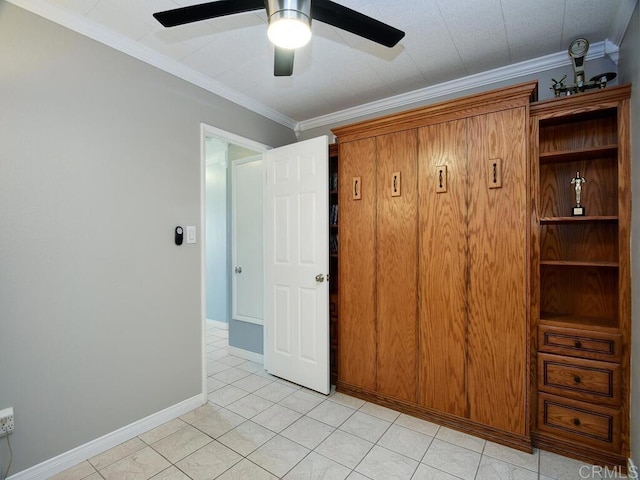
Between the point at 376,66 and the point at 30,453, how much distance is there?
319 centimetres

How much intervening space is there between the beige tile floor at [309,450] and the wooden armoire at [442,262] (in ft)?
0.56

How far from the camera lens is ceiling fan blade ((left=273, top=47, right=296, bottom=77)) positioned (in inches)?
58.1

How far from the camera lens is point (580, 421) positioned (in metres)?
1.84

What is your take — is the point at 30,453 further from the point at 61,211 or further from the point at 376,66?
the point at 376,66

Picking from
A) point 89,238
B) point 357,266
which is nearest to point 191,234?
point 89,238

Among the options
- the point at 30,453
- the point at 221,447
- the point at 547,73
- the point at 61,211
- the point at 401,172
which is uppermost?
the point at 547,73

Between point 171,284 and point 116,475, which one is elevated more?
point 171,284

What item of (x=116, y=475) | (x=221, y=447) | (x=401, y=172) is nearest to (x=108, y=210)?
(x=116, y=475)

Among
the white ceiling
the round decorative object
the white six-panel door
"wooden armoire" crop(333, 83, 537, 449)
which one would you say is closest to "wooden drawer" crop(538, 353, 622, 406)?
"wooden armoire" crop(333, 83, 537, 449)

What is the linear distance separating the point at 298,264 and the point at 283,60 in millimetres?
1695

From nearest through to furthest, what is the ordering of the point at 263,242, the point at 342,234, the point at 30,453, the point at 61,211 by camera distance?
the point at 30,453 < the point at 61,211 < the point at 342,234 < the point at 263,242

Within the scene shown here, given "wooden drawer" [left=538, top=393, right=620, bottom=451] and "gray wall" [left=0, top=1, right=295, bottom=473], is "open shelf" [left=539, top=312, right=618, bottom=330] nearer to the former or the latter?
"wooden drawer" [left=538, top=393, right=620, bottom=451]

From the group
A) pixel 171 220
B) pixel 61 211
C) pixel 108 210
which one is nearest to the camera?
pixel 61 211

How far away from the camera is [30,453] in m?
1.64
